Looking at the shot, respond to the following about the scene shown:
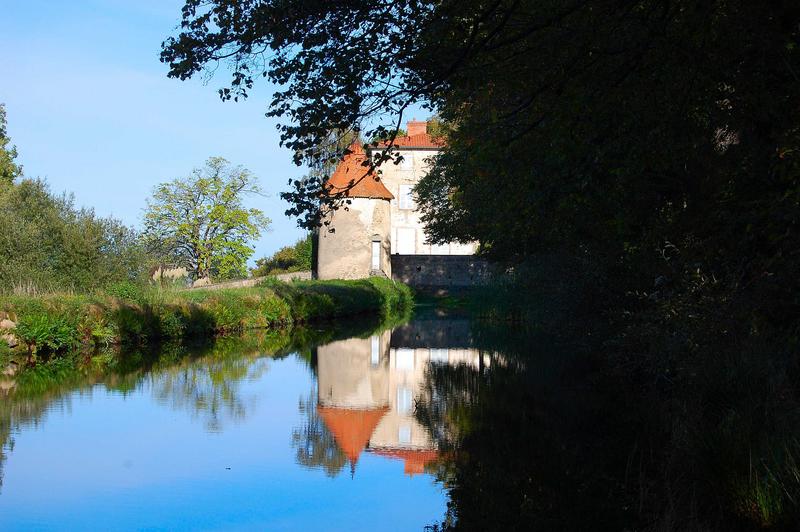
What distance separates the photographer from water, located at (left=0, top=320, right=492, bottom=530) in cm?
682

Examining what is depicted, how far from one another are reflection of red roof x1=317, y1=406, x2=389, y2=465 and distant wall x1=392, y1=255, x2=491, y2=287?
40142mm

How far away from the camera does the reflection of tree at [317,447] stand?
8.77 meters

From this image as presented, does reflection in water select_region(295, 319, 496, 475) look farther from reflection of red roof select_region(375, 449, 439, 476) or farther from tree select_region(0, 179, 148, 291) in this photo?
tree select_region(0, 179, 148, 291)

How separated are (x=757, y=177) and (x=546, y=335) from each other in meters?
17.7

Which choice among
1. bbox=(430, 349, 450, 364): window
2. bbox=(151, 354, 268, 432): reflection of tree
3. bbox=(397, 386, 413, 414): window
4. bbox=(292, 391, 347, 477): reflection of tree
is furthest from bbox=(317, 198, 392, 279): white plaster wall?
bbox=(292, 391, 347, 477): reflection of tree

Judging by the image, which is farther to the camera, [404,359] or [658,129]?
[404,359]

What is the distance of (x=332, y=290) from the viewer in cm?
3366

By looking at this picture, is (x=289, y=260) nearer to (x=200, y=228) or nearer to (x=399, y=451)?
(x=200, y=228)

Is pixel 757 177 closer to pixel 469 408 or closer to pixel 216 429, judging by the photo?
pixel 469 408

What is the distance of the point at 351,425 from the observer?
1104cm

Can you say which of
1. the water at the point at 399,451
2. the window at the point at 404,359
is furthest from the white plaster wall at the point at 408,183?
Answer: the water at the point at 399,451

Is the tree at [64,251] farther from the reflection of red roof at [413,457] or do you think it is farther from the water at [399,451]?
the reflection of red roof at [413,457]

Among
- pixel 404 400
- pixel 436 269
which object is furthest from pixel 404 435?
pixel 436 269

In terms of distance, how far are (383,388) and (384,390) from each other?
251mm
